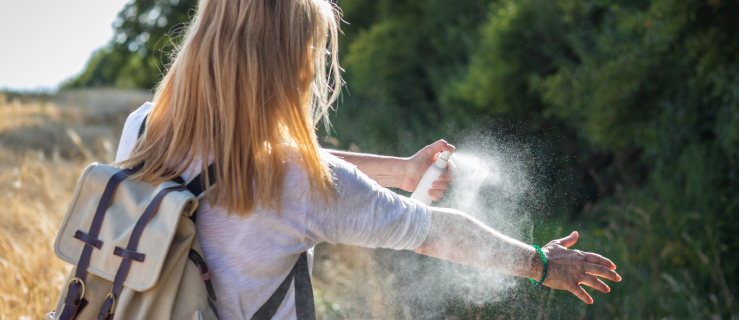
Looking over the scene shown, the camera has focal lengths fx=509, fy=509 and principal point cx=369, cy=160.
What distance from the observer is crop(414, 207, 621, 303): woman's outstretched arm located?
126 centimetres

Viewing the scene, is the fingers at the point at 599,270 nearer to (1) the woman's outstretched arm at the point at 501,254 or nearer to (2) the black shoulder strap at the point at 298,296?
(1) the woman's outstretched arm at the point at 501,254

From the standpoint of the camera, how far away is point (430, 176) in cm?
176

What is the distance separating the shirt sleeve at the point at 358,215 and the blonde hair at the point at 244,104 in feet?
0.15

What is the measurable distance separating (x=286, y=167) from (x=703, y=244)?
17.1 ft

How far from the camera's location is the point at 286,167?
115cm

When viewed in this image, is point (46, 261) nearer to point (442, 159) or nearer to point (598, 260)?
point (442, 159)

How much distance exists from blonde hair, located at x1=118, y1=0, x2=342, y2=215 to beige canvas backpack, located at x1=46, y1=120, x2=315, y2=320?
7cm

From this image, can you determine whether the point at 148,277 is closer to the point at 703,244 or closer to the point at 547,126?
the point at 703,244

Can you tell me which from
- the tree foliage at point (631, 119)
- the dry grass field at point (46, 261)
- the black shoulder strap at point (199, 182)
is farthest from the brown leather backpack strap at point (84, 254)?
the tree foliage at point (631, 119)

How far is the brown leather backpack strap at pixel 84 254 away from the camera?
1.09 metres

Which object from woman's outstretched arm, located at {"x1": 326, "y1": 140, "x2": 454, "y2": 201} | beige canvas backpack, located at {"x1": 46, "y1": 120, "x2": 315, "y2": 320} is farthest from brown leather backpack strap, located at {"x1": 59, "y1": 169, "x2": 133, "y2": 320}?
woman's outstretched arm, located at {"x1": 326, "y1": 140, "x2": 454, "y2": 201}

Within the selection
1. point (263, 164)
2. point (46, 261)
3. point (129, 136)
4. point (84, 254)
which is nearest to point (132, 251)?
point (84, 254)

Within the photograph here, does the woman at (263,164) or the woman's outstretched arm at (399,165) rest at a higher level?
the woman at (263,164)

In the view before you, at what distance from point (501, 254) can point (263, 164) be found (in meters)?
0.63
